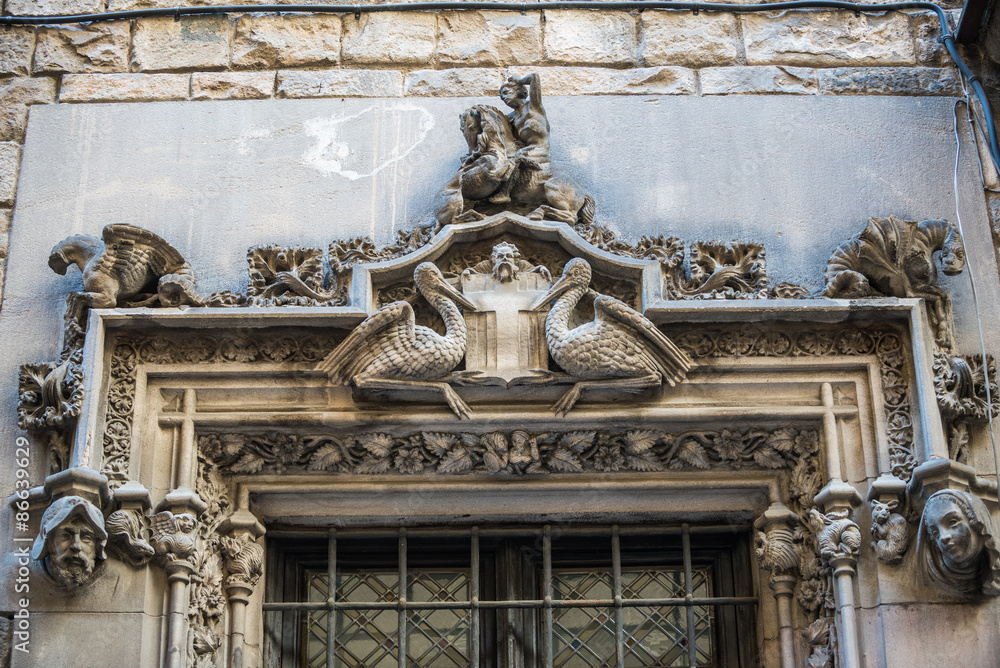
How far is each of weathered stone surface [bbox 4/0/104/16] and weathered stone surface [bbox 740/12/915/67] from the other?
9.65 feet

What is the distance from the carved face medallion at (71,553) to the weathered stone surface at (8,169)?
1.69 meters

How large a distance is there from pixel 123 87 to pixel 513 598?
9.19 ft

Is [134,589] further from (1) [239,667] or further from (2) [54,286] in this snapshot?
(2) [54,286]

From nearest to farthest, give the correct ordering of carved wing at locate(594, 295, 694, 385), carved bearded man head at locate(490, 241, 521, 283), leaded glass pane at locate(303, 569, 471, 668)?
carved wing at locate(594, 295, 694, 385), leaded glass pane at locate(303, 569, 471, 668), carved bearded man head at locate(490, 241, 521, 283)

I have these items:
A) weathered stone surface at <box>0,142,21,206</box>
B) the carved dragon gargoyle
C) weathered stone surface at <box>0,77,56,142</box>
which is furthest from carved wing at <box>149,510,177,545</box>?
weathered stone surface at <box>0,77,56,142</box>

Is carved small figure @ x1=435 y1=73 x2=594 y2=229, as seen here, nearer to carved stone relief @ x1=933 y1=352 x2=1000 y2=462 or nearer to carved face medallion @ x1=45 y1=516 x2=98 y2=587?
carved stone relief @ x1=933 y1=352 x2=1000 y2=462

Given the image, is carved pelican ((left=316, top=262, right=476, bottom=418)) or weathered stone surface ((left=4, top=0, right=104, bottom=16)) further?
weathered stone surface ((left=4, top=0, right=104, bottom=16))

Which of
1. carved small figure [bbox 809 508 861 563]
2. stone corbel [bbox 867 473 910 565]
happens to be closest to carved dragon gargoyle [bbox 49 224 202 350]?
carved small figure [bbox 809 508 861 563]

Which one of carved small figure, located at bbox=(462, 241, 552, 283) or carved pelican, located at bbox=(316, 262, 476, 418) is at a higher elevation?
carved small figure, located at bbox=(462, 241, 552, 283)

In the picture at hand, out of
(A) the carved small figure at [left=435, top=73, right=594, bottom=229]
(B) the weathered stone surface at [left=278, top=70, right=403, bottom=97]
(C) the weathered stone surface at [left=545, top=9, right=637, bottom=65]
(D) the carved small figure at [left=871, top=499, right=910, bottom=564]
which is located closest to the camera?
(D) the carved small figure at [left=871, top=499, right=910, bottom=564]

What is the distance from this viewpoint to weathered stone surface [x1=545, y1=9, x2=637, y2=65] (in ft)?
21.9

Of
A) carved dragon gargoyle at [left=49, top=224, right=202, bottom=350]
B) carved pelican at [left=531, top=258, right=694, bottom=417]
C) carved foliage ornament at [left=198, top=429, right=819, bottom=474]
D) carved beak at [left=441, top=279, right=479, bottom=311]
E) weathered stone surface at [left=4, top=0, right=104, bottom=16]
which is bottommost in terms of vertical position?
carved foliage ornament at [left=198, top=429, right=819, bottom=474]

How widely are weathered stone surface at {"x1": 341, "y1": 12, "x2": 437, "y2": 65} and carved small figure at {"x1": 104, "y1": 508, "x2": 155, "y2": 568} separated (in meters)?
2.36

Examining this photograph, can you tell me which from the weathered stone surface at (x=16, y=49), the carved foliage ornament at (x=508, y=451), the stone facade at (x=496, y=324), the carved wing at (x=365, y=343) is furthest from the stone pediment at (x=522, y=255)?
the weathered stone surface at (x=16, y=49)
